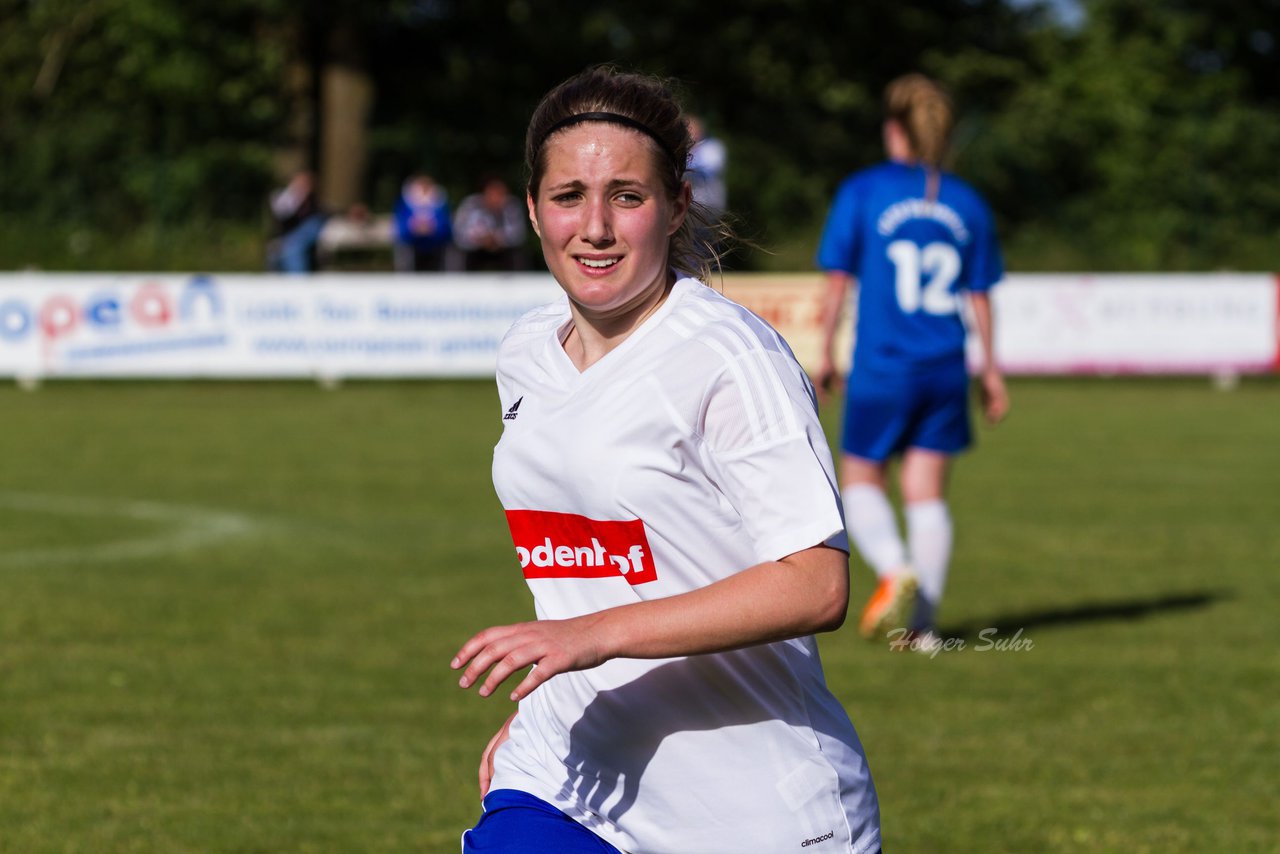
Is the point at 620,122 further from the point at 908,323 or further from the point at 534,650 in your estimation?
the point at 908,323

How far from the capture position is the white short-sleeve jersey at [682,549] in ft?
9.82

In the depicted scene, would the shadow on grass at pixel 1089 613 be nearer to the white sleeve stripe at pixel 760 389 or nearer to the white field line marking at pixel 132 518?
the white field line marking at pixel 132 518

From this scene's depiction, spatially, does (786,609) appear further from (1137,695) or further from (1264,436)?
(1264,436)

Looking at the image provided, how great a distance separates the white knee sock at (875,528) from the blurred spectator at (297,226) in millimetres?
21028

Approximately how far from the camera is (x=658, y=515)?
121 inches

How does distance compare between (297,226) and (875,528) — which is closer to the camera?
(875,528)

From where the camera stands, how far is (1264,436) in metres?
18.5

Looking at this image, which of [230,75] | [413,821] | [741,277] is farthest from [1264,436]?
[230,75]

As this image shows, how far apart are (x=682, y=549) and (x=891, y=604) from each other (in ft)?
17.5

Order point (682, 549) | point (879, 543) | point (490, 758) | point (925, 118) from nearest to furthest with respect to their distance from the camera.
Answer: point (682, 549) → point (490, 758) → point (925, 118) → point (879, 543)

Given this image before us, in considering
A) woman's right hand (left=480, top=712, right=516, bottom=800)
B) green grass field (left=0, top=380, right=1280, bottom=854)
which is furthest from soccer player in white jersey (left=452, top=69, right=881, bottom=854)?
green grass field (left=0, top=380, right=1280, bottom=854)

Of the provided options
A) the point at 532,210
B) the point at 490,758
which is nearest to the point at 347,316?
the point at 490,758

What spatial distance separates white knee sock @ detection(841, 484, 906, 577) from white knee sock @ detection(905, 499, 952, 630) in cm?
10

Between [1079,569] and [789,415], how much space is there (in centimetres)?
836
